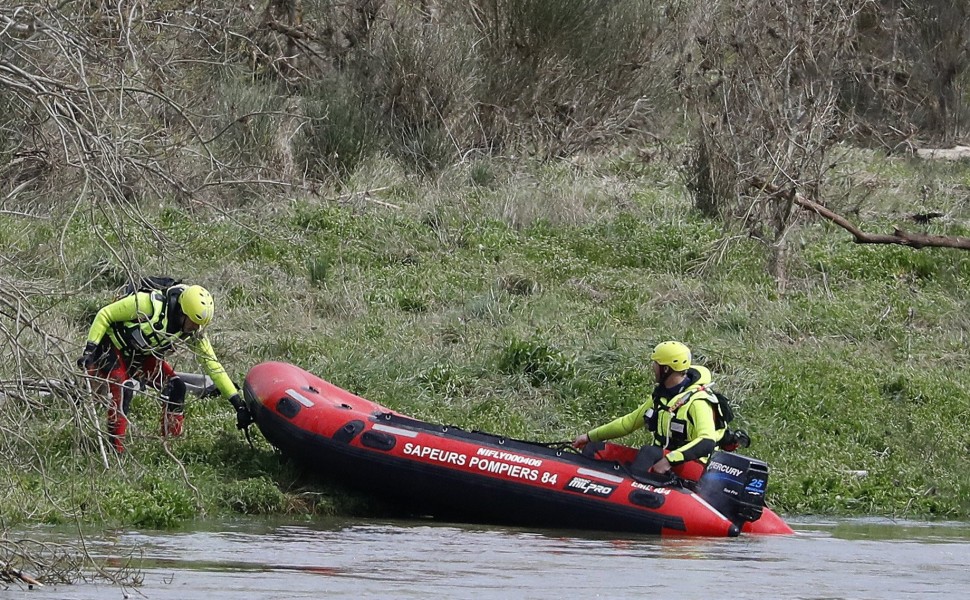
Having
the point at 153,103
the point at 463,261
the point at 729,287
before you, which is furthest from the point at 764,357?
the point at 153,103

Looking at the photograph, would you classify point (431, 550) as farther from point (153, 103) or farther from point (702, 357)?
point (153, 103)

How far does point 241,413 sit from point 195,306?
924mm

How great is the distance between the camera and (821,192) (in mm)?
18281

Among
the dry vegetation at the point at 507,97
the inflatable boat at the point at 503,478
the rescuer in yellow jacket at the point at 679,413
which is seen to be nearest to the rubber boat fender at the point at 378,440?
the inflatable boat at the point at 503,478

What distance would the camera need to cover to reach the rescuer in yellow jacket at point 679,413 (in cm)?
1073

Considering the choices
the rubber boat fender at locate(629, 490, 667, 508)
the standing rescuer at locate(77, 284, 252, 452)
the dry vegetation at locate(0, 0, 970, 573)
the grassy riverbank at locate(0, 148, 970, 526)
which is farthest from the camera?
the dry vegetation at locate(0, 0, 970, 573)

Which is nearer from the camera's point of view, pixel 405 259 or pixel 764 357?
pixel 764 357

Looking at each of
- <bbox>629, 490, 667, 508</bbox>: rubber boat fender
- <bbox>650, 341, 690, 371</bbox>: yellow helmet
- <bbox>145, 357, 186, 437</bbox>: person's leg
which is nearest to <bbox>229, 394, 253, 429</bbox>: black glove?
<bbox>145, 357, 186, 437</bbox>: person's leg

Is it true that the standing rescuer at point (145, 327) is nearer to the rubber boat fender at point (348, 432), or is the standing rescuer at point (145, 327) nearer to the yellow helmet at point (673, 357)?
the rubber boat fender at point (348, 432)

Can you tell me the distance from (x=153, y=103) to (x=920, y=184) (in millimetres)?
9834

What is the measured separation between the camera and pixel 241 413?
11336 millimetres

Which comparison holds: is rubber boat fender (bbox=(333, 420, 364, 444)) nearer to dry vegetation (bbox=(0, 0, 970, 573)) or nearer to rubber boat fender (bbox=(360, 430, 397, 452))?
rubber boat fender (bbox=(360, 430, 397, 452))

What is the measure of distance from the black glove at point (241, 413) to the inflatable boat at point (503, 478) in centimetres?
9

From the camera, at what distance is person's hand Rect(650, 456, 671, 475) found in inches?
422
